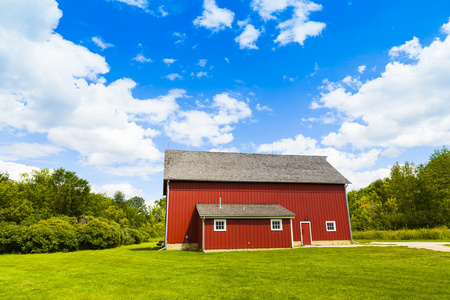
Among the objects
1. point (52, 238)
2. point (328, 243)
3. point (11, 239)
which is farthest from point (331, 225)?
point (11, 239)

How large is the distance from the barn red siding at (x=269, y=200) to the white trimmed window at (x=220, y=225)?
93.5 inches

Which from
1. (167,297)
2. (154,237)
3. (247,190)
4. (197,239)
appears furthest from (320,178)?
(154,237)

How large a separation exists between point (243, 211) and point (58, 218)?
2218cm

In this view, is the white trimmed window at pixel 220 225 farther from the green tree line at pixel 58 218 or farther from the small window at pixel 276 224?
the green tree line at pixel 58 218

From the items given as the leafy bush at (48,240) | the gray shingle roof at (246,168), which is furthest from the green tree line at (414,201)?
the leafy bush at (48,240)

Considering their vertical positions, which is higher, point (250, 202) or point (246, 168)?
point (246, 168)

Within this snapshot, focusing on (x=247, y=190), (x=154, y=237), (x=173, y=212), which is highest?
(x=247, y=190)

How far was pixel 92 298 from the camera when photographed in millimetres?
7359

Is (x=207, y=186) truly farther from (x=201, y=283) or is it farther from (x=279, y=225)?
(x=201, y=283)

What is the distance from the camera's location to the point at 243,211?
2073 cm

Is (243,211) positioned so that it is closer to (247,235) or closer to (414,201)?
(247,235)

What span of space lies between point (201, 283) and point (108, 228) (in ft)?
62.9

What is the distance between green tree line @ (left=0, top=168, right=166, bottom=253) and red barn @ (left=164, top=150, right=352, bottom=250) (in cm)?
769

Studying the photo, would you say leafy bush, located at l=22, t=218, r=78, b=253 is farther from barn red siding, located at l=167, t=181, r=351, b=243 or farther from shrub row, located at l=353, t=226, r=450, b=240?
shrub row, located at l=353, t=226, r=450, b=240
